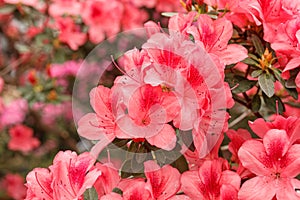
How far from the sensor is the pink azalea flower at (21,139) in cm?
267

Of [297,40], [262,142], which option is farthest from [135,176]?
[297,40]

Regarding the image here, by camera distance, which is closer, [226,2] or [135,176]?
[135,176]

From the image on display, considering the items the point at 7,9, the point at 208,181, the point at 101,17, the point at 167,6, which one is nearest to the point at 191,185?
the point at 208,181

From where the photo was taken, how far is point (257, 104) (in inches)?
50.7

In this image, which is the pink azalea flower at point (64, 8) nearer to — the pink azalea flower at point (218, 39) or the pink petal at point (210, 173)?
the pink azalea flower at point (218, 39)

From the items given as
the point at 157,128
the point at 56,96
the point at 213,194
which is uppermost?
the point at 157,128

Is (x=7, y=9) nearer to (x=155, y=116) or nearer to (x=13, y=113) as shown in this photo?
(x=13, y=113)

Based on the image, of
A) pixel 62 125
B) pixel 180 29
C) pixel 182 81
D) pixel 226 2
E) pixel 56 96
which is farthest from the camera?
pixel 62 125

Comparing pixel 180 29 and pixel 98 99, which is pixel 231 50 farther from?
pixel 98 99

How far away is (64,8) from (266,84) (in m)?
1.06

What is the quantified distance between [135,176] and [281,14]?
429 mm

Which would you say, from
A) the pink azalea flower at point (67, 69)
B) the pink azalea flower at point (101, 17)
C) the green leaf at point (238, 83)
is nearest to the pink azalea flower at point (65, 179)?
the green leaf at point (238, 83)

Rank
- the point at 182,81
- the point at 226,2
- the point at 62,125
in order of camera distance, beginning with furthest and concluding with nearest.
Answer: the point at 62,125
the point at 226,2
the point at 182,81

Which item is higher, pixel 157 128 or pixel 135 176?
pixel 157 128
